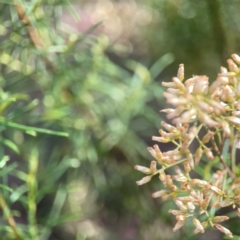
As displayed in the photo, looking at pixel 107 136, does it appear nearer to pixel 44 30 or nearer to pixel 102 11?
pixel 44 30

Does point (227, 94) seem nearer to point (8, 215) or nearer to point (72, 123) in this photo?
point (8, 215)

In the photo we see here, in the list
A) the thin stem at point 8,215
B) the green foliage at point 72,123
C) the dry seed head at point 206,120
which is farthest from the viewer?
the green foliage at point 72,123

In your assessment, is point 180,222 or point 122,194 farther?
point 122,194

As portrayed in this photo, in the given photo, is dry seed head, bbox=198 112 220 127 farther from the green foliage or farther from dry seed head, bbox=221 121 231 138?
the green foliage

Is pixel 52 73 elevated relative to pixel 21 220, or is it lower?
elevated

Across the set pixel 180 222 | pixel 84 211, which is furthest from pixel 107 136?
pixel 180 222

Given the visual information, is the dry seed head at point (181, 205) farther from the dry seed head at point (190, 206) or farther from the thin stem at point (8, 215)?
the thin stem at point (8, 215)

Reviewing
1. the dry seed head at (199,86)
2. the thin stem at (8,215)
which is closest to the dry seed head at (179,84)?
the dry seed head at (199,86)

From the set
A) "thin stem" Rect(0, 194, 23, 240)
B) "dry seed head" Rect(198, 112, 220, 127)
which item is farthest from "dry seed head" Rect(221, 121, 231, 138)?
"thin stem" Rect(0, 194, 23, 240)
